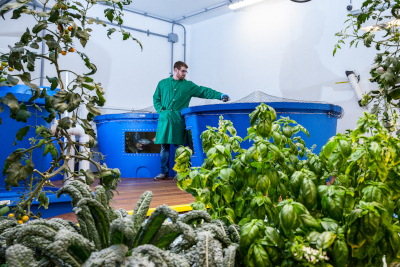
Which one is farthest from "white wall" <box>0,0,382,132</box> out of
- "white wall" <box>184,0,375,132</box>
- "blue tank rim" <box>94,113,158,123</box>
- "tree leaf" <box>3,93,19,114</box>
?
"tree leaf" <box>3,93,19,114</box>

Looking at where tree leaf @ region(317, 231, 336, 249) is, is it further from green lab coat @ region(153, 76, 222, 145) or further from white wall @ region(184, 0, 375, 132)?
white wall @ region(184, 0, 375, 132)

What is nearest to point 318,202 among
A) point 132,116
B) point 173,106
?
point 173,106

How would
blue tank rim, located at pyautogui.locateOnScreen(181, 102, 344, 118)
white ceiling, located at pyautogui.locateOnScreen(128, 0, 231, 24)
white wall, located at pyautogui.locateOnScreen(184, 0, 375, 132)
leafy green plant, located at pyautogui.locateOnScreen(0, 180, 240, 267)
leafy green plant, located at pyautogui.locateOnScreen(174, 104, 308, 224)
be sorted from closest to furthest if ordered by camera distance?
leafy green plant, located at pyautogui.locateOnScreen(0, 180, 240, 267)
leafy green plant, located at pyautogui.locateOnScreen(174, 104, 308, 224)
blue tank rim, located at pyautogui.locateOnScreen(181, 102, 344, 118)
white wall, located at pyautogui.locateOnScreen(184, 0, 375, 132)
white ceiling, located at pyautogui.locateOnScreen(128, 0, 231, 24)

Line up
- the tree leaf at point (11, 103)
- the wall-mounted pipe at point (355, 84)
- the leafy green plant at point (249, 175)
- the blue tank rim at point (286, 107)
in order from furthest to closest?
1. the wall-mounted pipe at point (355, 84)
2. the blue tank rim at point (286, 107)
3. the tree leaf at point (11, 103)
4. the leafy green plant at point (249, 175)

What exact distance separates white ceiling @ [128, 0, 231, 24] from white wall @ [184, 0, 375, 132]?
434mm

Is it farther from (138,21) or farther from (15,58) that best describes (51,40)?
(138,21)

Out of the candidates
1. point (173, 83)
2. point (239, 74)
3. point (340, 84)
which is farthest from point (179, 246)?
point (239, 74)

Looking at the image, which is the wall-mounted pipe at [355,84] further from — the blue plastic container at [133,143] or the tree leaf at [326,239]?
the tree leaf at [326,239]

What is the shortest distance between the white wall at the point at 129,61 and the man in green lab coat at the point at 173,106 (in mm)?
2152

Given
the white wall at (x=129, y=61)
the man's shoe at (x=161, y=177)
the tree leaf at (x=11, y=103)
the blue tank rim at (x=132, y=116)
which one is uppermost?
the white wall at (x=129, y=61)

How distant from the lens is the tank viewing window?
5.23 metres

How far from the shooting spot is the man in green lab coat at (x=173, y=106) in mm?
4789

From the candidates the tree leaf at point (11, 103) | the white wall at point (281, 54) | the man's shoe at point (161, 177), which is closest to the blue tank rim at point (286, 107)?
the man's shoe at point (161, 177)

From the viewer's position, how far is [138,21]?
24.2ft
